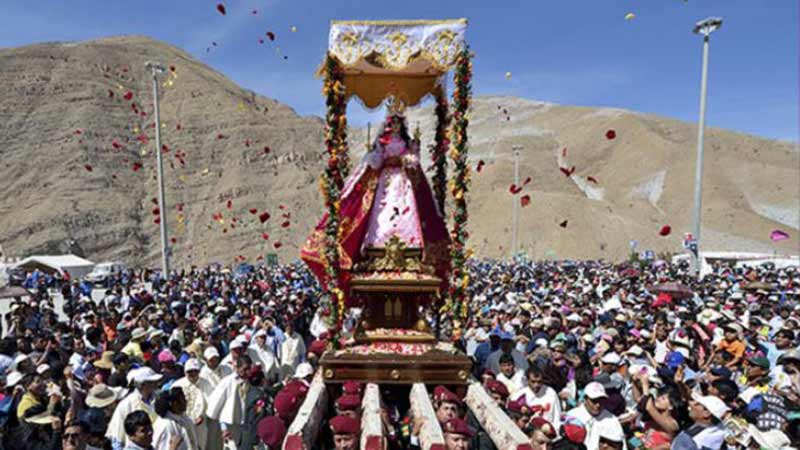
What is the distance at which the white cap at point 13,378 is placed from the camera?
6039mm

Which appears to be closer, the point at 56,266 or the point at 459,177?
the point at 459,177

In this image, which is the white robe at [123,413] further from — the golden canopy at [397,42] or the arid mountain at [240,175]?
the arid mountain at [240,175]

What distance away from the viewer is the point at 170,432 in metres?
5.10

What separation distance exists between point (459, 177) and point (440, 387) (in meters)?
2.86

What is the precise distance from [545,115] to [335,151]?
365ft

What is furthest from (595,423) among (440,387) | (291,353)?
(291,353)

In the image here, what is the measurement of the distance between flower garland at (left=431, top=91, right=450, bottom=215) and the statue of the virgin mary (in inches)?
23.9

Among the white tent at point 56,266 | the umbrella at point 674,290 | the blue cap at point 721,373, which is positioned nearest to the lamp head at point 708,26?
the umbrella at point 674,290

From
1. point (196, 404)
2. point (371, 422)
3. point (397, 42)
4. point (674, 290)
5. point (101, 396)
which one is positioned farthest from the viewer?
point (674, 290)

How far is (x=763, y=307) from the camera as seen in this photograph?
12.3m

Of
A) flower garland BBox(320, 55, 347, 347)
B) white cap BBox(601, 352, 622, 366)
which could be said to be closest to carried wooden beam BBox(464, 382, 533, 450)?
white cap BBox(601, 352, 622, 366)

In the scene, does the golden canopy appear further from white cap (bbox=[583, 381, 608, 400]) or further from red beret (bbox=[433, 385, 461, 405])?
white cap (bbox=[583, 381, 608, 400])

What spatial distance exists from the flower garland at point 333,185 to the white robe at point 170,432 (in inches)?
107

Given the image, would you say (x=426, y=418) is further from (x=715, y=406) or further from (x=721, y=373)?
(x=721, y=373)
